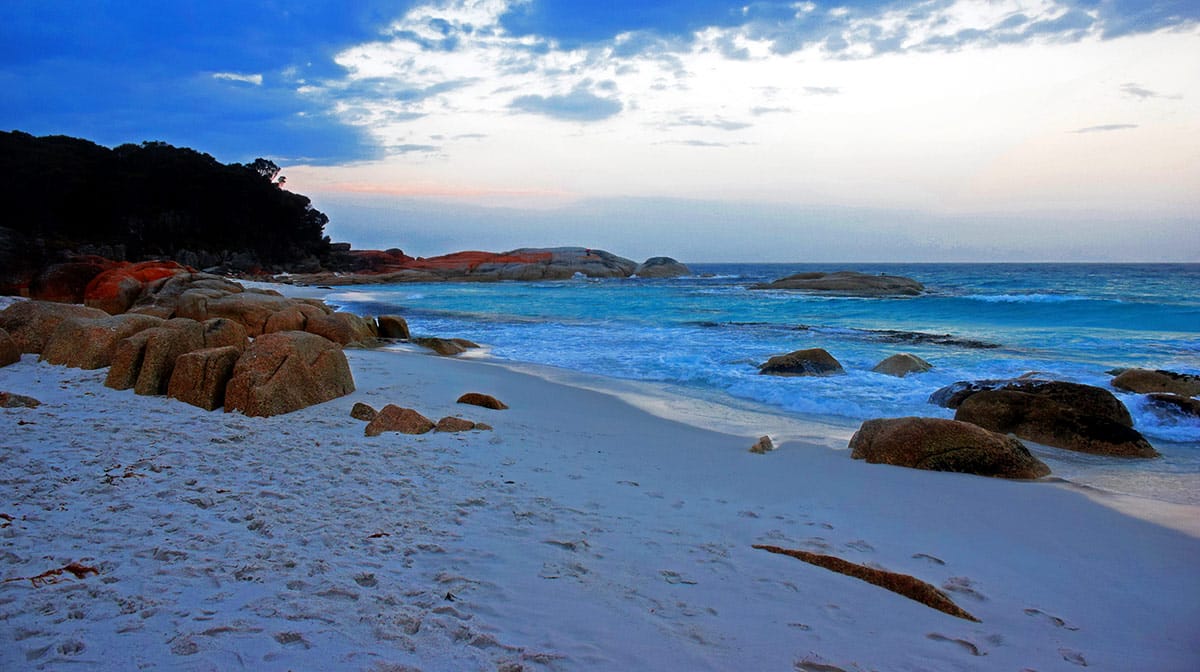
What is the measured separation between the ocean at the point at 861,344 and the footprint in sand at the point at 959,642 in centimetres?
381

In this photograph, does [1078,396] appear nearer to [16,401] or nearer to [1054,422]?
[1054,422]

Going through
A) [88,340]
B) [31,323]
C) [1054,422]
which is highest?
[31,323]

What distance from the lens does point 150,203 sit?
180 ft

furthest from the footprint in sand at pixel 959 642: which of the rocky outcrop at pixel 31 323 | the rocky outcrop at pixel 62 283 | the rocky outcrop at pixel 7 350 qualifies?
the rocky outcrop at pixel 62 283

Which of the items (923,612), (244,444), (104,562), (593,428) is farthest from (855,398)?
(104,562)

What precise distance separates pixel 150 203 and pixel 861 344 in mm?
60841

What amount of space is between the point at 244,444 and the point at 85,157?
219 feet

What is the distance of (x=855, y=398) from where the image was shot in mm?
8961

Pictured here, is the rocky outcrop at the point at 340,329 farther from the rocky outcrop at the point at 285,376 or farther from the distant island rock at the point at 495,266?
the distant island rock at the point at 495,266

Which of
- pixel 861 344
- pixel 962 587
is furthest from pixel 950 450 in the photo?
pixel 861 344

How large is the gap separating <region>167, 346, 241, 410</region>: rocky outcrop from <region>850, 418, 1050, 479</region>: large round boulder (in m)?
6.21

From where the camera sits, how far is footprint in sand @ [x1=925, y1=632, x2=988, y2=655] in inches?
105

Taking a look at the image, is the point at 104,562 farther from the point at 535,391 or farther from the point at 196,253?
the point at 196,253

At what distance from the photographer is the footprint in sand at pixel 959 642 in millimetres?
2676
